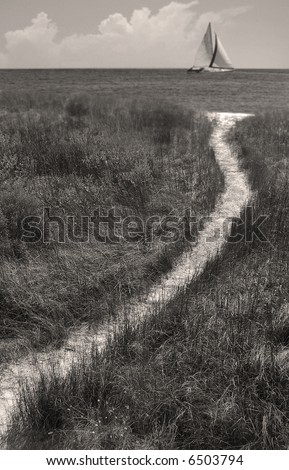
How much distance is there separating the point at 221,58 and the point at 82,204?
2396 inches

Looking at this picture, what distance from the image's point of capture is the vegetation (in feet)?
14.2

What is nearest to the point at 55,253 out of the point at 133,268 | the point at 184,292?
the point at 133,268

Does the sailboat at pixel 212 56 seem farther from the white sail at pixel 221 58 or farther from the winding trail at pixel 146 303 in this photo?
the winding trail at pixel 146 303

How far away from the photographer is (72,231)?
19.7ft

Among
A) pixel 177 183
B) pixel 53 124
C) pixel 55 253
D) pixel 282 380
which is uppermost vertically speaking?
pixel 53 124

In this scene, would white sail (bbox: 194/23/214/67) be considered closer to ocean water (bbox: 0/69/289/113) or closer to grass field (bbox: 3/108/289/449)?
ocean water (bbox: 0/69/289/113)

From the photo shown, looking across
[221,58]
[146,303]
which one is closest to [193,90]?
[221,58]

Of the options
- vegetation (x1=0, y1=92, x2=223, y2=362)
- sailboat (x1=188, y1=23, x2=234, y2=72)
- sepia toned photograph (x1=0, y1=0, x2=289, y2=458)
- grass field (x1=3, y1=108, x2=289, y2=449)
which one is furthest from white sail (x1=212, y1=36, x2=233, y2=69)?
grass field (x1=3, y1=108, x2=289, y2=449)

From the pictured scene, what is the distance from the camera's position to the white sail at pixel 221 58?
59.3m

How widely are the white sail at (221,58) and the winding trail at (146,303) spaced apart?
5718cm

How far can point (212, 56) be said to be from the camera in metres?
58.8
